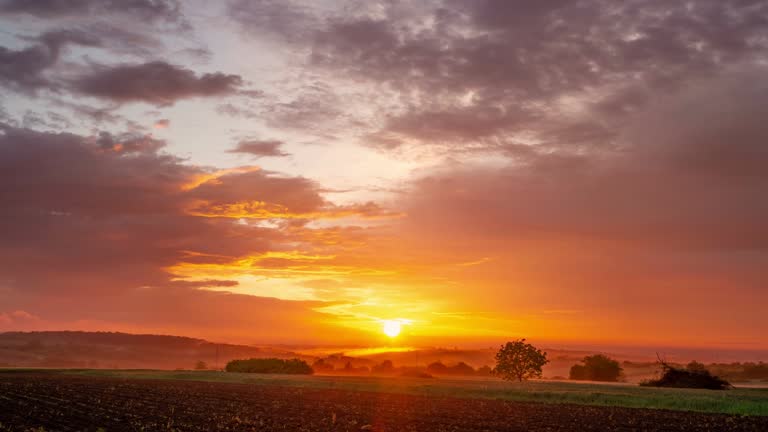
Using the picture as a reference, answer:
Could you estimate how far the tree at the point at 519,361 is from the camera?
110 metres

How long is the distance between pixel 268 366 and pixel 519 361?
7979cm

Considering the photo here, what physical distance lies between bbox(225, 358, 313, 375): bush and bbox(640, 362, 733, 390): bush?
94.1m

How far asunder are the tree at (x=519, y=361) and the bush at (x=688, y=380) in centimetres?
1730

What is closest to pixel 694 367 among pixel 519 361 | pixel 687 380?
pixel 687 380

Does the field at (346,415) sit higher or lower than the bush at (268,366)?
higher

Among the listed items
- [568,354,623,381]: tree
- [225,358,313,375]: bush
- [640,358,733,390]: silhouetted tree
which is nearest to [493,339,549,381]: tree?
[640,358,733,390]: silhouetted tree

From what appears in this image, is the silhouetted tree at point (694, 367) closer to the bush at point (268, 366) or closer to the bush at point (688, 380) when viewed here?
the bush at point (688, 380)

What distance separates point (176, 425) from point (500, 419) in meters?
22.6

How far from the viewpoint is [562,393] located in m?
75.7

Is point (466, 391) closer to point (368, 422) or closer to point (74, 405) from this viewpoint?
point (368, 422)

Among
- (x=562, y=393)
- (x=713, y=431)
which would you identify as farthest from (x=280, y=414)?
(x=562, y=393)

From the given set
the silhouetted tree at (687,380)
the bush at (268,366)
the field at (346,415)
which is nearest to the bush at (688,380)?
the silhouetted tree at (687,380)

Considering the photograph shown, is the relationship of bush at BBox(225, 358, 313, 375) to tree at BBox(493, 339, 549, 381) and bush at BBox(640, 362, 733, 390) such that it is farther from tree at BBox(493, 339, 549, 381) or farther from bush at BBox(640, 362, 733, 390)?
bush at BBox(640, 362, 733, 390)

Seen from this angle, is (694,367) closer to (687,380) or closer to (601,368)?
(687,380)
